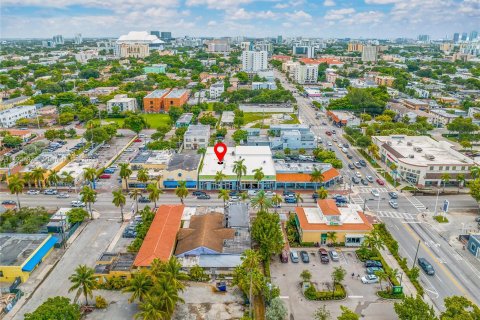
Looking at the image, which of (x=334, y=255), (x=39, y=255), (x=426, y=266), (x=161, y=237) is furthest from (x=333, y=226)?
(x=39, y=255)

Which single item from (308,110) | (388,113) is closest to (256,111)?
(308,110)

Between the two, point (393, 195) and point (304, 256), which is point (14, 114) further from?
point (393, 195)

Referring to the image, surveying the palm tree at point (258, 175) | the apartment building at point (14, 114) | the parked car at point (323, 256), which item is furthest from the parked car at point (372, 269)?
the apartment building at point (14, 114)

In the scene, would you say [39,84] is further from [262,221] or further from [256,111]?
[262,221]

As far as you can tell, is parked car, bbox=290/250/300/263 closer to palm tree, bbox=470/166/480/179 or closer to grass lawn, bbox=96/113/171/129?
palm tree, bbox=470/166/480/179

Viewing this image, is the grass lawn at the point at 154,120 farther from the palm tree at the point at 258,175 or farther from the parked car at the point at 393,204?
the parked car at the point at 393,204

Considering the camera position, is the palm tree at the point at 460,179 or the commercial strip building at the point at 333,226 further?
the palm tree at the point at 460,179

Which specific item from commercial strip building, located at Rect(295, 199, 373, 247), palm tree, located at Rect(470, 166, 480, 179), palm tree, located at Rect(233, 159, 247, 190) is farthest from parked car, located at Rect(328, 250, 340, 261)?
palm tree, located at Rect(470, 166, 480, 179)
